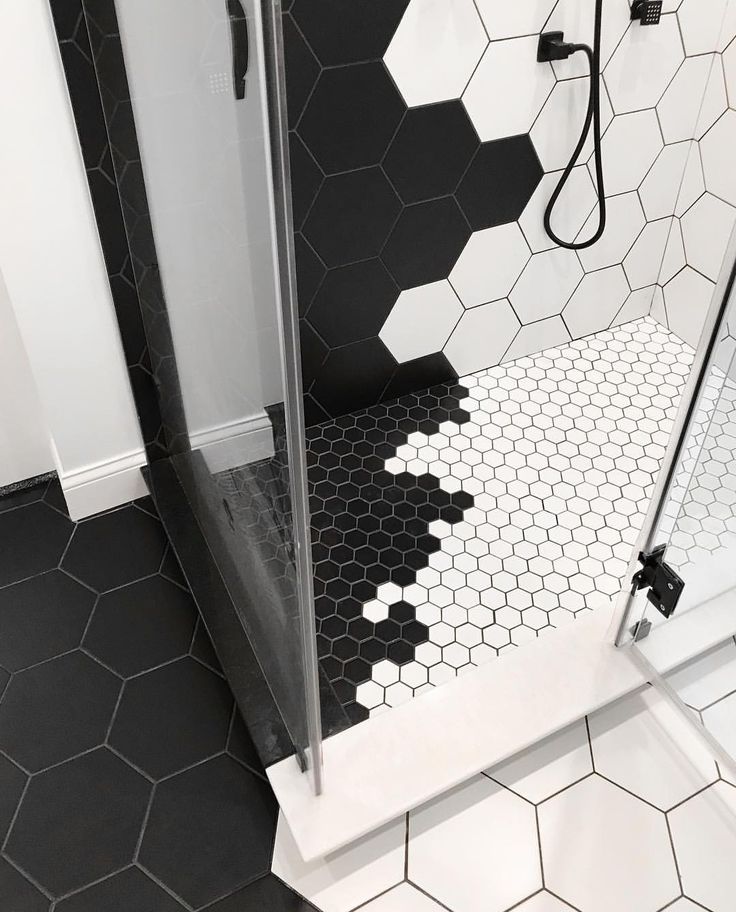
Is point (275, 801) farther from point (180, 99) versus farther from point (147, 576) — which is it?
point (180, 99)

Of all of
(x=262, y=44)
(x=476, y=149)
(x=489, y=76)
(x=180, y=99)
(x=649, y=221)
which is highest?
(x=262, y=44)

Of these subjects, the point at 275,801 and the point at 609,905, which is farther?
the point at 275,801

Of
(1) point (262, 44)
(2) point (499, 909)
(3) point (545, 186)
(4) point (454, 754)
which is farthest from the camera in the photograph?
(3) point (545, 186)

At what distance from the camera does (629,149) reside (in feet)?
6.42

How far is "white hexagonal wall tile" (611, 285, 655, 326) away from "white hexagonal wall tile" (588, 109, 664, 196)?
0.34 meters

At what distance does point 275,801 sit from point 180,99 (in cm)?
106

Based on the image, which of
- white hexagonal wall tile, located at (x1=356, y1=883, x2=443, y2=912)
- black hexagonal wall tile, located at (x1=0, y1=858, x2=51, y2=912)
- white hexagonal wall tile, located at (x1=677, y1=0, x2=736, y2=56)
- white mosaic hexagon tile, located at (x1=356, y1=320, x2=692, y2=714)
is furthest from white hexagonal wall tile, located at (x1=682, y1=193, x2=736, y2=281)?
black hexagonal wall tile, located at (x1=0, y1=858, x2=51, y2=912)

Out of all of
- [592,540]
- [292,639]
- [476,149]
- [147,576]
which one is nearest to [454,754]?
[292,639]

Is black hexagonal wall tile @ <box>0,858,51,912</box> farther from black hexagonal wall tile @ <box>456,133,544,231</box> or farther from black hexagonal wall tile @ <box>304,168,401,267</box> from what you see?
black hexagonal wall tile @ <box>456,133,544,231</box>

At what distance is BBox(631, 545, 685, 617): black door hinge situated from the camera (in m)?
1.34

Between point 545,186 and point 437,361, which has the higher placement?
point 545,186

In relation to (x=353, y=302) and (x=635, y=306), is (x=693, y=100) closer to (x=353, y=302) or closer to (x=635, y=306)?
(x=635, y=306)

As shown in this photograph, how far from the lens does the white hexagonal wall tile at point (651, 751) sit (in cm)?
136

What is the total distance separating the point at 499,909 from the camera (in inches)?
47.6
